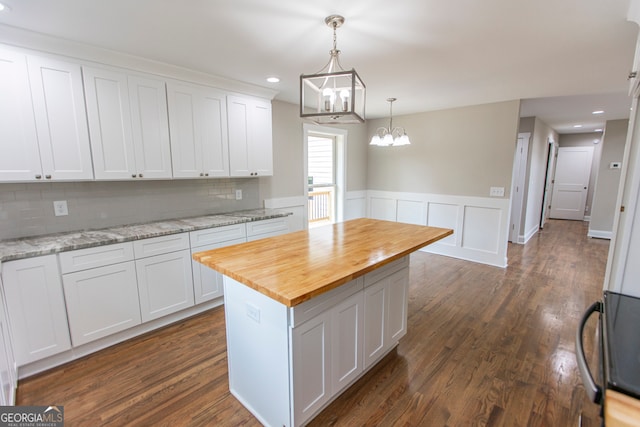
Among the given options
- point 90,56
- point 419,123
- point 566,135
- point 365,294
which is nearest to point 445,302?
point 365,294

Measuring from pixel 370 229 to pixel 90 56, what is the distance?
2.61m

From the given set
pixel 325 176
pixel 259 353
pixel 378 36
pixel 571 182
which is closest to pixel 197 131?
pixel 378 36

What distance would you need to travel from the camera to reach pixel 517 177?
5.47 m

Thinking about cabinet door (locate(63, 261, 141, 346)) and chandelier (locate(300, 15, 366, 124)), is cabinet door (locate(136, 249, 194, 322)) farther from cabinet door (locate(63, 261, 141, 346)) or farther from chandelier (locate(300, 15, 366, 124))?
chandelier (locate(300, 15, 366, 124))

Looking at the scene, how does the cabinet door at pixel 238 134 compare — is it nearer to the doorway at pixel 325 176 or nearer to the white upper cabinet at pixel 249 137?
the white upper cabinet at pixel 249 137

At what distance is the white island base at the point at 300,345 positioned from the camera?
1.44m

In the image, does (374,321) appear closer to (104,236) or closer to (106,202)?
(104,236)

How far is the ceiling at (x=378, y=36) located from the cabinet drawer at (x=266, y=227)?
1537 millimetres

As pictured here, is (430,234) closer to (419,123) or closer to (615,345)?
(615,345)

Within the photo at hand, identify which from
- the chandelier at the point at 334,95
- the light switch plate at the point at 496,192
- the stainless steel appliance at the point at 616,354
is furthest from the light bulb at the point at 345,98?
the light switch plate at the point at 496,192

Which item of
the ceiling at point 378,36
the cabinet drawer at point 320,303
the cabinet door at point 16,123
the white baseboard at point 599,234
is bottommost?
the white baseboard at point 599,234

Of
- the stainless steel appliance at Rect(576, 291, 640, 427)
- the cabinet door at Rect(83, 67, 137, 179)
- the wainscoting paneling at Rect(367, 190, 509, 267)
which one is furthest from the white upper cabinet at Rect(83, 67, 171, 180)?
the wainscoting paneling at Rect(367, 190, 509, 267)

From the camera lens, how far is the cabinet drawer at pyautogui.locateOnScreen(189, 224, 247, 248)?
274 centimetres

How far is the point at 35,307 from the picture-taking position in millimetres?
1974
